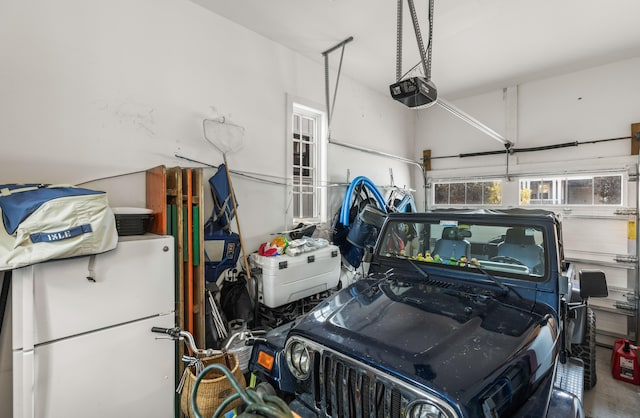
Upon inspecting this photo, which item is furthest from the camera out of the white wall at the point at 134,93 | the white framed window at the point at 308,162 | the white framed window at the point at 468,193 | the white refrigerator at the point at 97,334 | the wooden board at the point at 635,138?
the white framed window at the point at 468,193

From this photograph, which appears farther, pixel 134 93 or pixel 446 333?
pixel 134 93

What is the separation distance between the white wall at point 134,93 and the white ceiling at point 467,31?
0.29 meters

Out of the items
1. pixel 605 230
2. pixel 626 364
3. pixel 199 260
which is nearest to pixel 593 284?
pixel 626 364

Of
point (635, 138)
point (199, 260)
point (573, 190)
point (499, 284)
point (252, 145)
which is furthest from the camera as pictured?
point (573, 190)

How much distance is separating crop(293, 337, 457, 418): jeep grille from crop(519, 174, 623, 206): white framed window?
4525 millimetres

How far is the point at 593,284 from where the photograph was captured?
191 cm

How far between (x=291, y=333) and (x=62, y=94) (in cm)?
230

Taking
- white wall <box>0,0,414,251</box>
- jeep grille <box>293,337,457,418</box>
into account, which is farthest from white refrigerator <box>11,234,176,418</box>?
jeep grille <box>293,337,457,418</box>

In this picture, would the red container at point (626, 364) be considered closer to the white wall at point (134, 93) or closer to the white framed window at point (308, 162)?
the white framed window at point (308, 162)

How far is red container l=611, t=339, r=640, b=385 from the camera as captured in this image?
2.97 m

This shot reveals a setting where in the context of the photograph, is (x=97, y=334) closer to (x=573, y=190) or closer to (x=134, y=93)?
(x=134, y=93)

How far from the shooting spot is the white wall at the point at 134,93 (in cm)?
198

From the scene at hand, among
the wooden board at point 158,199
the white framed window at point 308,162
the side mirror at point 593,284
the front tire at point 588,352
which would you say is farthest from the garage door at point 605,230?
the wooden board at point 158,199

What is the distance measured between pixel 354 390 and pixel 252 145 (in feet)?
8.41
